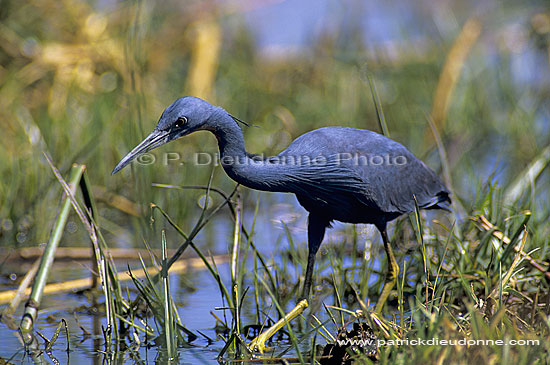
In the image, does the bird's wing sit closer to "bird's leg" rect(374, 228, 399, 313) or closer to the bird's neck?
the bird's neck

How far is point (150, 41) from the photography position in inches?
275

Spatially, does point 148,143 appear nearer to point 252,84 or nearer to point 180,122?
point 180,122

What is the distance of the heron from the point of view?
2520mm

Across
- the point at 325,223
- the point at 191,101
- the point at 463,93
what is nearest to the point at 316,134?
the point at 325,223

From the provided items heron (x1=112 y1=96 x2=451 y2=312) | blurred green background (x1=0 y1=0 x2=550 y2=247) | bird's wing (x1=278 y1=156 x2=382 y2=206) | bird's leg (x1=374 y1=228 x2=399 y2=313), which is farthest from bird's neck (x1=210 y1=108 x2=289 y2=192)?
blurred green background (x1=0 y1=0 x2=550 y2=247)

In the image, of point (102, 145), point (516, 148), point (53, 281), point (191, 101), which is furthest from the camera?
point (516, 148)

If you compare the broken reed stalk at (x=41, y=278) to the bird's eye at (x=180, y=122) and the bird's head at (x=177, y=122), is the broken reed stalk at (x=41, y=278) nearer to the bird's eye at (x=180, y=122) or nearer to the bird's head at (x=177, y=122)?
the bird's head at (x=177, y=122)

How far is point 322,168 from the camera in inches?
108

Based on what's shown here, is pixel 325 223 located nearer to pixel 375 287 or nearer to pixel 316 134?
pixel 316 134

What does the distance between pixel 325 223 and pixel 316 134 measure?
0.37 metres

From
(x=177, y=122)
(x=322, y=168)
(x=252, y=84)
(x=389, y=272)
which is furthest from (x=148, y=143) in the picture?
(x=252, y=84)

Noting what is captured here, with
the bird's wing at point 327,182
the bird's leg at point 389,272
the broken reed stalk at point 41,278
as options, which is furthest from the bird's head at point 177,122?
the bird's leg at point 389,272

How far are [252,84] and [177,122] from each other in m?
4.73

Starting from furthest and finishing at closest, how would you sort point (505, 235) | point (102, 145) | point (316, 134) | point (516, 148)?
1. point (516, 148)
2. point (102, 145)
3. point (505, 235)
4. point (316, 134)
